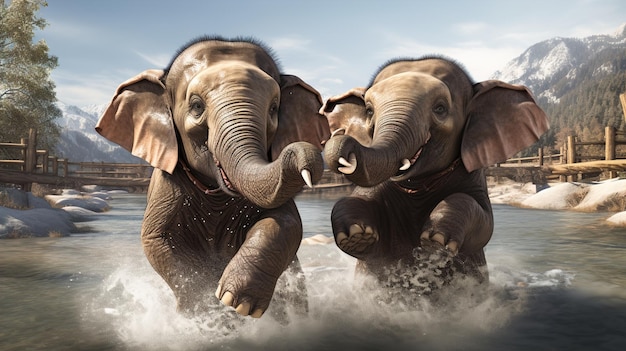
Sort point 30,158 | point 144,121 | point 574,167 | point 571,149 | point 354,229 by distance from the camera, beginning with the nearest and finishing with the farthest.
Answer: point 354,229
point 144,121
point 574,167
point 30,158
point 571,149

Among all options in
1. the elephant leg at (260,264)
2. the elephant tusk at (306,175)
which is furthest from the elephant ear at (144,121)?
the elephant tusk at (306,175)

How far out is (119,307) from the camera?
555 cm

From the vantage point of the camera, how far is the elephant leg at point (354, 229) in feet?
14.5

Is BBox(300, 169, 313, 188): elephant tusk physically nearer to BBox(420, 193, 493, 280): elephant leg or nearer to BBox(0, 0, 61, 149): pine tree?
BBox(420, 193, 493, 280): elephant leg

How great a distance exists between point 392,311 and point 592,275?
3.45 m

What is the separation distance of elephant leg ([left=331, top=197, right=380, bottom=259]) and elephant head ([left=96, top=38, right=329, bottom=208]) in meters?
0.61

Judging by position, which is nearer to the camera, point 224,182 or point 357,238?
point 224,182

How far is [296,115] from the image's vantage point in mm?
4582

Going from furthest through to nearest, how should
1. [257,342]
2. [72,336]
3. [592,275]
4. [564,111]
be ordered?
1. [564,111]
2. [592,275]
3. [72,336]
4. [257,342]

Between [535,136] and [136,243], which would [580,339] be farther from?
[136,243]

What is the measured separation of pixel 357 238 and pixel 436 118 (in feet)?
3.67

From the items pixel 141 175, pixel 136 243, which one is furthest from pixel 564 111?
pixel 136 243

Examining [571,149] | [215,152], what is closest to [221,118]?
[215,152]

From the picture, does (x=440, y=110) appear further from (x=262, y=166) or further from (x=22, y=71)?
(x=22, y=71)
